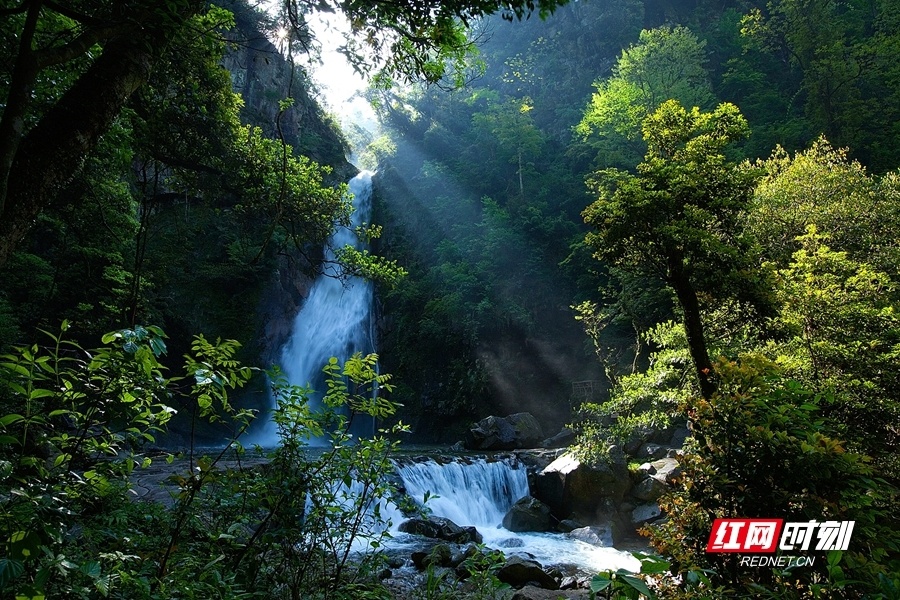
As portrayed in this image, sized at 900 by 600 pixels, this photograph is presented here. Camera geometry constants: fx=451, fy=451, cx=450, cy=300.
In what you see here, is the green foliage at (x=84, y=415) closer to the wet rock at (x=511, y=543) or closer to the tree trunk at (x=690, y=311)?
the tree trunk at (x=690, y=311)

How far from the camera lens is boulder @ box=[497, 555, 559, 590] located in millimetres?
7207

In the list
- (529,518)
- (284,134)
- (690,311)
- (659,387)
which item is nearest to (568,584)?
(529,518)

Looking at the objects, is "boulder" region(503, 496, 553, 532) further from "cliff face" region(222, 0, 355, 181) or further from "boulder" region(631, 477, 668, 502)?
"cliff face" region(222, 0, 355, 181)

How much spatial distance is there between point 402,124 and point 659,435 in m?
32.0

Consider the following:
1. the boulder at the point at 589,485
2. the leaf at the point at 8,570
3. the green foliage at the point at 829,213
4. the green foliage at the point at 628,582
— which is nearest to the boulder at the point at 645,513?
the boulder at the point at 589,485

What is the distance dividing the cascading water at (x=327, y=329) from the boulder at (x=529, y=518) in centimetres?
1371

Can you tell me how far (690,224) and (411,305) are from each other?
20.8m

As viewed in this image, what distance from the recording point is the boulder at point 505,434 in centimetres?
1848

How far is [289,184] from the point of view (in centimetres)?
645

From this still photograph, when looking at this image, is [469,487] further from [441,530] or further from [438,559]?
[438,559]

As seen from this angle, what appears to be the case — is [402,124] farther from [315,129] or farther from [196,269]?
[196,269]

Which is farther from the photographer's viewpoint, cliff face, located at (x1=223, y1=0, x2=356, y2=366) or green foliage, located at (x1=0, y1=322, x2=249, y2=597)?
cliff face, located at (x1=223, y1=0, x2=356, y2=366)

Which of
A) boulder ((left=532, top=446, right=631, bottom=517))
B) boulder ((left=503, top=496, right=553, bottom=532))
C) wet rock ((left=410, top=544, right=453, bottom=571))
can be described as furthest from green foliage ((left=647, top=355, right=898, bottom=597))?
boulder ((left=503, top=496, right=553, bottom=532))

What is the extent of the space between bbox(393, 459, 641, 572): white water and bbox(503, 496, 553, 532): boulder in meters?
0.24
